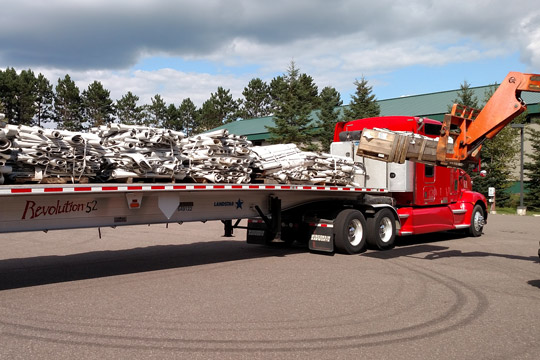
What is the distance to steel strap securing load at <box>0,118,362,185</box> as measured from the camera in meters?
7.21

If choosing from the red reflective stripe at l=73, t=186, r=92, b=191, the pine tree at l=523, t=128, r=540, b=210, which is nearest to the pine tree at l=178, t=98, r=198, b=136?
the pine tree at l=523, t=128, r=540, b=210

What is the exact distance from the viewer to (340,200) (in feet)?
40.4

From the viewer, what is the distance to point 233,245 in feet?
43.9

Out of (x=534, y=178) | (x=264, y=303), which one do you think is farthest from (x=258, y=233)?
(x=534, y=178)

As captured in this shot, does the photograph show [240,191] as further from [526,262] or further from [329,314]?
[526,262]

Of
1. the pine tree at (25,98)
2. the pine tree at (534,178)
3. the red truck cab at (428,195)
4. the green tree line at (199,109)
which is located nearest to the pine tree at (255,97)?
the green tree line at (199,109)

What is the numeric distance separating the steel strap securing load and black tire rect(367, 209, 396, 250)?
2100 millimetres

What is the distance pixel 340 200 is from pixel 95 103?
5709cm

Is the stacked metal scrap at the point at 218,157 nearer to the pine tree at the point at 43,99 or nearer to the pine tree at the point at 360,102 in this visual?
the pine tree at the point at 360,102

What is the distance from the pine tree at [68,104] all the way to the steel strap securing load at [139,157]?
56056mm

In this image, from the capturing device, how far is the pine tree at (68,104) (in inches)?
2465

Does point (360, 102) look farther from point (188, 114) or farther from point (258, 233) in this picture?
point (188, 114)

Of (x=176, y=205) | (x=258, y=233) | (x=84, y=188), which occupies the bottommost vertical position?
(x=258, y=233)

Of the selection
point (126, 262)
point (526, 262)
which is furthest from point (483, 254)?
point (126, 262)
